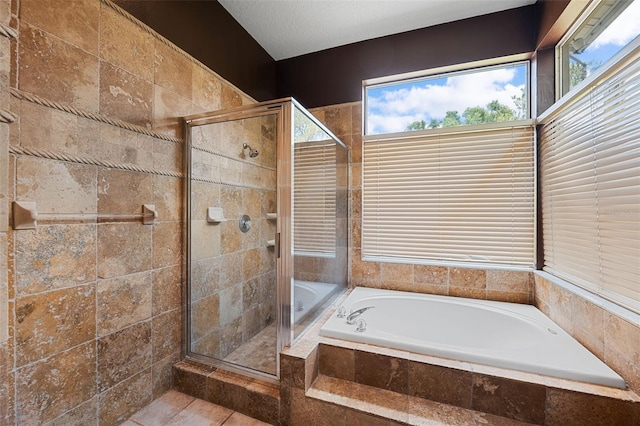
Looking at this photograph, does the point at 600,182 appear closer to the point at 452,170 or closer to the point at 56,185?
the point at 452,170

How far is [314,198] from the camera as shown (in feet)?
6.06

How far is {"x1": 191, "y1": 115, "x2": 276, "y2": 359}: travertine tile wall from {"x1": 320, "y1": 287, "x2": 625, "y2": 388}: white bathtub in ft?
2.10

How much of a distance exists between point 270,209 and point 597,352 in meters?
1.88

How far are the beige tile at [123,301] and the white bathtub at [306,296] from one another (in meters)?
0.83

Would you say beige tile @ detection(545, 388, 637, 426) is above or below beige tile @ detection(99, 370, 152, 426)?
above

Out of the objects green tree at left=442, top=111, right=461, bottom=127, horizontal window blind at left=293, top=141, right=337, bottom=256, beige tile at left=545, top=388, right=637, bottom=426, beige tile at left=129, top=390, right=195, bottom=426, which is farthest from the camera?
green tree at left=442, top=111, right=461, bottom=127

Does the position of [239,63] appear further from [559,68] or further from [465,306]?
[465,306]

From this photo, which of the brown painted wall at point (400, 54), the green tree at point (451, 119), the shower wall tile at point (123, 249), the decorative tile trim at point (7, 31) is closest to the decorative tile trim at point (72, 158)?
the shower wall tile at point (123, 249)

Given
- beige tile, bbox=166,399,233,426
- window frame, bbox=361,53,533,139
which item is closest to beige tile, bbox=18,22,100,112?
beige tile, bbox=166,399,233,426

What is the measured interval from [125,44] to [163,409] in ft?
6.49

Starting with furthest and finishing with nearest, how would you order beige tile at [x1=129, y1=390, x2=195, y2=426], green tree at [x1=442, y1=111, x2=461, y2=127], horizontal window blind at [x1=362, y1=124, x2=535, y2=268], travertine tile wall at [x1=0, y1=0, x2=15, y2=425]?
green tree at [x1=442, y1=111, x2=461, y2=127] → horizontal window blind at [x1=362, y1=124, x2=535, y2=268] → beige tile at [x1=129, y1=390, x2=195, y2=426] → travertine tile wall at [x1=0, y1=0, x2=15, y2=425]

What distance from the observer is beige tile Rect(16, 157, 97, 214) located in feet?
3.18

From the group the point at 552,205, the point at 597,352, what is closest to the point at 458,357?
the point at 597,352

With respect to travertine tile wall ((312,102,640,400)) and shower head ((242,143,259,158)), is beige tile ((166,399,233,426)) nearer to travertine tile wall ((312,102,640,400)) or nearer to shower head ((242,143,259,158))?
travertine tile wall ((312,102,640,400))
